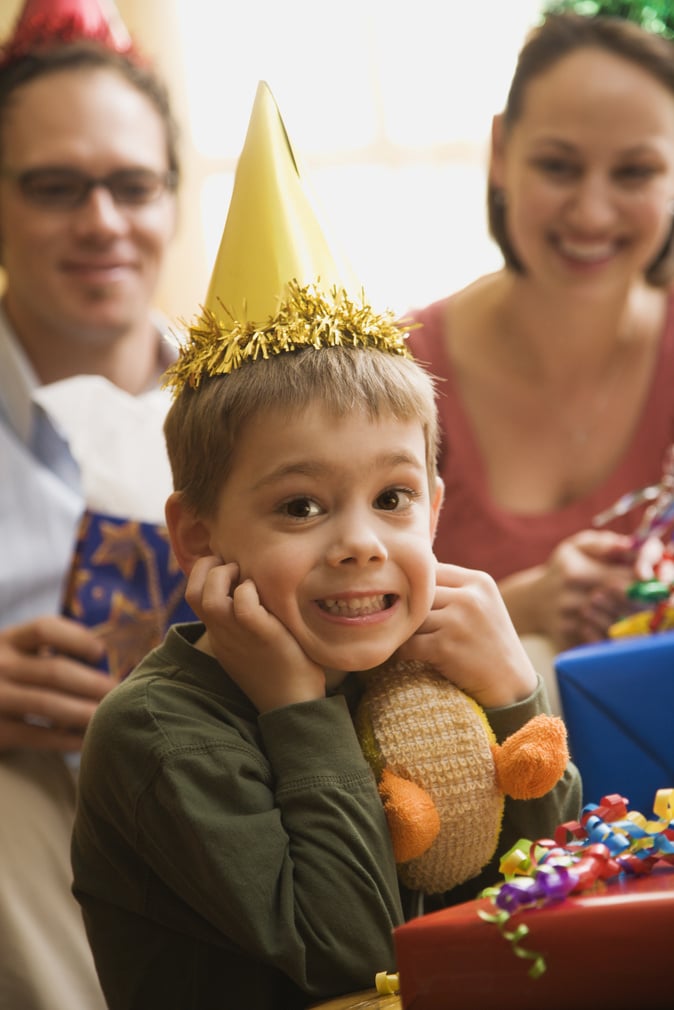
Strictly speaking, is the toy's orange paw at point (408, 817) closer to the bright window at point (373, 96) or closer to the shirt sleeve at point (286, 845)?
the shirt sleeve at point (286, 845)

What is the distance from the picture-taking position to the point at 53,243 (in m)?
1.74

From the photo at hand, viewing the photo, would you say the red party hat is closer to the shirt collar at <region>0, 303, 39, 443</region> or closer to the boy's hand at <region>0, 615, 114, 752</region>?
the shirt collar at <region>0, 303, 39, 443</region>

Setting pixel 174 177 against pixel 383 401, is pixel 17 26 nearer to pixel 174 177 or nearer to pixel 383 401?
pixel 174 177

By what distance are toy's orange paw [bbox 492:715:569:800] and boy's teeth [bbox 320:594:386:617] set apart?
129mm

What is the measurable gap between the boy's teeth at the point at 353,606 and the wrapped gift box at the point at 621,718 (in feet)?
1.31

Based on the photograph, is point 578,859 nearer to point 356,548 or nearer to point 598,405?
point 356,548

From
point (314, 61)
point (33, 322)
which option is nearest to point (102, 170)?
point (33, 322)

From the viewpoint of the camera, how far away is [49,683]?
1.41 meters

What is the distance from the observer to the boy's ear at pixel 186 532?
0.90m

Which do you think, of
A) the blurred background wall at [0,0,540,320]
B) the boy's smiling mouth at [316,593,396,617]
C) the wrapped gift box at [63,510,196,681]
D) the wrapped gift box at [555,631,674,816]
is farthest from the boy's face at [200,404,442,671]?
the blurred background wall at [0,0,540,320]

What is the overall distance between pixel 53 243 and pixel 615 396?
32.8 inches

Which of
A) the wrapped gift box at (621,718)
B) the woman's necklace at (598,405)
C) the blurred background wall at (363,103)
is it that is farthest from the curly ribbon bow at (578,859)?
the blurred background wall at (363,103)

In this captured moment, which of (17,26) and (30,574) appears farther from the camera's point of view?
(17,26)

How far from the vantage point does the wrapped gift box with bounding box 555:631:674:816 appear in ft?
3.79
